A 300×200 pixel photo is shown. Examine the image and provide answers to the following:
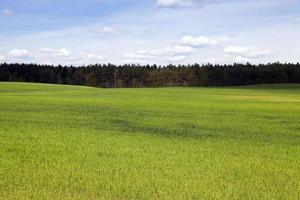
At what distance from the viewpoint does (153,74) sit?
6767 inches

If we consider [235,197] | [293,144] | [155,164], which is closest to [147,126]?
[293,144]

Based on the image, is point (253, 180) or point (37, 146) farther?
point (37, 146)

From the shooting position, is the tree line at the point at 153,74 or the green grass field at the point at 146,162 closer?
the green grass field at the point at 146,162

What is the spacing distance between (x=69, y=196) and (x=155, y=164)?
3.87 meters

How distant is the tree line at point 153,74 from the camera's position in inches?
6097

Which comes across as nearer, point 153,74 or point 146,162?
point 146,162

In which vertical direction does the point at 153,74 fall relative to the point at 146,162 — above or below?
above

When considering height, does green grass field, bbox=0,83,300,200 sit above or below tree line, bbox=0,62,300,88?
below

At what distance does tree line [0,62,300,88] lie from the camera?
508 ft

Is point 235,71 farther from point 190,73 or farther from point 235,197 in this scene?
point 235,197

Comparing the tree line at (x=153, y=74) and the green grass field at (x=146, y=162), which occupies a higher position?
the tree line at (x=153, y=74)

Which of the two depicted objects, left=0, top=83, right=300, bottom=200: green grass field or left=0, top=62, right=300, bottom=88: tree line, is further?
left=0, top=62, right=300, bottom=88: tree line

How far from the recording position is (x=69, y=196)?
29.7 feet

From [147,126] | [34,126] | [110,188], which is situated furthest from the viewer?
[147,126]
